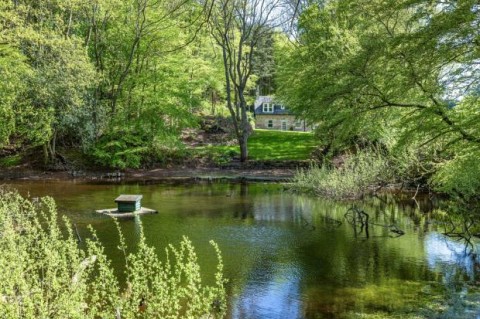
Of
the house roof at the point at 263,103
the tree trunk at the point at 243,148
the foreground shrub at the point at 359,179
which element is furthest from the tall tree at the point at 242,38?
the house roof at the point at 263,103

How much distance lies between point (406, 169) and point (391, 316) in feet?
47.5

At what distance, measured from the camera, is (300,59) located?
1304 inches

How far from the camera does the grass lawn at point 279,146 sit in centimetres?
4066

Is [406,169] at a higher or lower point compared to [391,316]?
higher

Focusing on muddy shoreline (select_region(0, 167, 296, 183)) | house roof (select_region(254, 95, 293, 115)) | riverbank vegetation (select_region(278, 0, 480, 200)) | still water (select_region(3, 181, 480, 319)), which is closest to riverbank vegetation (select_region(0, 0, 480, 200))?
riverbank vegetation (select_region(278, 0, 480, 200))

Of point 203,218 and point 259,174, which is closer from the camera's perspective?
point 203,218

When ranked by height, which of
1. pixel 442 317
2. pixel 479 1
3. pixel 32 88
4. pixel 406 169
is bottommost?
pixel 442 317

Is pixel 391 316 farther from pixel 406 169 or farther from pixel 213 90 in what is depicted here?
pixel 213 90

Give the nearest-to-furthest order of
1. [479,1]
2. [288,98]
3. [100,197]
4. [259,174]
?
[479,1] < [100,197] < [259,174] < [288,98]

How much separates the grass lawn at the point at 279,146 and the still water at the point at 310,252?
15640 mm

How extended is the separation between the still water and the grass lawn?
1564 centimetres

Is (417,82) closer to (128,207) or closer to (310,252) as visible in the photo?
(310,252)

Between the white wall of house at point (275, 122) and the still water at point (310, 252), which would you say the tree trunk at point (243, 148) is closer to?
the still water at point (310, 252)

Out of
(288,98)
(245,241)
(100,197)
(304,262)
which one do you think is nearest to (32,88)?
(100,197)
